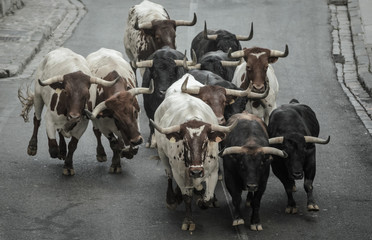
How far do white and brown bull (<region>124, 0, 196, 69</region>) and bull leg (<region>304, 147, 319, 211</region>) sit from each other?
229 inches

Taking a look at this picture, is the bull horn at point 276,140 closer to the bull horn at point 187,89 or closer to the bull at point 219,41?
the bull horn at point 187,89

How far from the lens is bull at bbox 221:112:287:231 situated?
505 inches

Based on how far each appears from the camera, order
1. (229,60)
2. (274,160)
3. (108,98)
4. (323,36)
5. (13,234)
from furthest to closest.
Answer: (323,36)
(229,60)
(108,98)
(274,160)
(13,234)

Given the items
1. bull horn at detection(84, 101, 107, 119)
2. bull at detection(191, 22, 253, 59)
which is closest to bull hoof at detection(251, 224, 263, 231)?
bull horn at detection(84, 101, 107, 119)

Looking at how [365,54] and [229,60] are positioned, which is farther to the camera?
[365,54]

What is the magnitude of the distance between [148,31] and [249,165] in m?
7.03

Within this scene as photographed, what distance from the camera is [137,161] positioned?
1625cm

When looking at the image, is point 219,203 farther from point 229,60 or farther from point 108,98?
point 229,60

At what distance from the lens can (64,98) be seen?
588 inches

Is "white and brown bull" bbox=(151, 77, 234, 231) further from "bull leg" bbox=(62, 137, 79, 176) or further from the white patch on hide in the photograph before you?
"bull leg" bbox=(62, 137, 79, 176)

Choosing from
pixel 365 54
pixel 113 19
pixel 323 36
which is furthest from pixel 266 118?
pixel 113 19

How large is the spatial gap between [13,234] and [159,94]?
14.7 ft

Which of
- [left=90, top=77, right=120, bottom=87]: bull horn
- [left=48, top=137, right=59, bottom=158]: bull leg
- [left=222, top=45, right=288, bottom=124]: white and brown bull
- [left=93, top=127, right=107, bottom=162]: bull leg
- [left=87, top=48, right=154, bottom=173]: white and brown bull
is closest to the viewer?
[left=87, top=48, right=154, bottom=173]: white and brown bull

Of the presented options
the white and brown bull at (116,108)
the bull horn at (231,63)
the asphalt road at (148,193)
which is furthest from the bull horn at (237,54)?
the asphalt road at (148,193)
